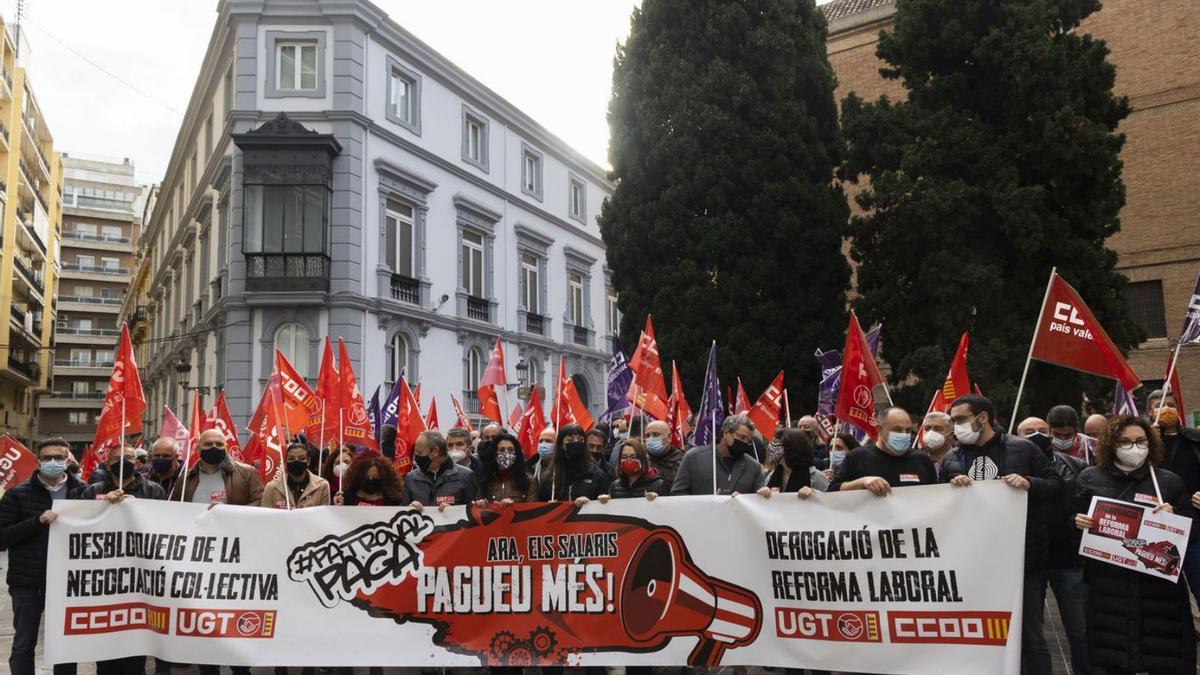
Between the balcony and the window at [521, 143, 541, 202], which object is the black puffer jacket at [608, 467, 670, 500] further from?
the window at [521, 143, 541, 202]

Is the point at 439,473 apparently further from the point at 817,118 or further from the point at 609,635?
the point at 817,118

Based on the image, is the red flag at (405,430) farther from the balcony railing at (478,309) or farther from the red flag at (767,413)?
the balcony railing at (478,309)

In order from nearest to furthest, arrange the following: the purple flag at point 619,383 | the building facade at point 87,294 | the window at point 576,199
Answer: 1. the purple flag at point 619,383
2. the window at point 576,199
3. the building facade at point 87,294

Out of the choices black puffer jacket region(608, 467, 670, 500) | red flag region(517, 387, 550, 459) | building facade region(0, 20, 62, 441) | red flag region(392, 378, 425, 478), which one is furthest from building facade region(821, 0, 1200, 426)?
building facade region(0, 20, 62, 441)

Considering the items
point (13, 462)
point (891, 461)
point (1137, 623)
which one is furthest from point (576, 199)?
point (1137, 623)

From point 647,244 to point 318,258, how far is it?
27.3 ft

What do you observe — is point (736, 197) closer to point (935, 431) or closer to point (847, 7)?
point (847, 7)

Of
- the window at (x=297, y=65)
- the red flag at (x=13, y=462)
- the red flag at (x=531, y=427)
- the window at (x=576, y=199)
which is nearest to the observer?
the red flag at (x=13, y=462)

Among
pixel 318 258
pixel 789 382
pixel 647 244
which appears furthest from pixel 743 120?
pixel 318 258

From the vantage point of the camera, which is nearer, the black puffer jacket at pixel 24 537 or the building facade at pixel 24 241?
the black puffer jacket at pixel 24 537

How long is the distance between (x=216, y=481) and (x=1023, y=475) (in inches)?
227

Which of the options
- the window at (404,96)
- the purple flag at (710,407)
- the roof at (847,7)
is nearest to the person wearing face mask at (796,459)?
the purple flag at (710,407)

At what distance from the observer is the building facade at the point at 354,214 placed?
22719 mm

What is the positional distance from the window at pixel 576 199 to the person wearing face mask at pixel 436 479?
93.6ft
